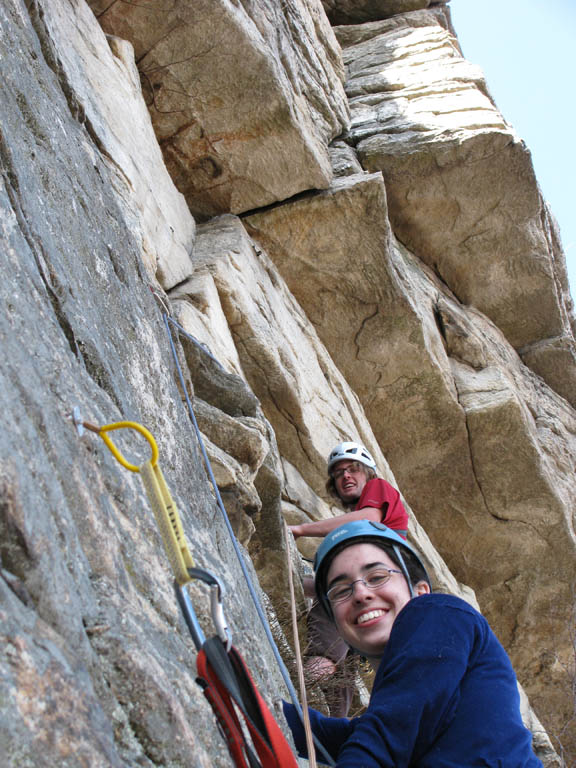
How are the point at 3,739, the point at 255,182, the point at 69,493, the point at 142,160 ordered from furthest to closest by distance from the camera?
the point at 255,182 < the point at 142,160 < the point at 69,493 < the point at 3,739

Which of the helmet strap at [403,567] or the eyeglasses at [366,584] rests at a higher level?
the eyeglasses at [366,584]

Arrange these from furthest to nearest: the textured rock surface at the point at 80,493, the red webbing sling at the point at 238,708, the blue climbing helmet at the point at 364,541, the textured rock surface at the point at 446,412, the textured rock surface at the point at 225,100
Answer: the textured rock surface at the point at 446,412 < the textured rock surface at the point at 225,100 < the blue climbing helmet at the point at 364,541 < the red webbing sling at the point at 238,708 < the textured rock surface at the point at 80,493

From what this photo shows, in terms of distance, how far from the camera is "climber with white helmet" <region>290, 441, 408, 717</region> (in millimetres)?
4129

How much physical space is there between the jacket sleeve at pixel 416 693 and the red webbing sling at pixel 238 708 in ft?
1.45

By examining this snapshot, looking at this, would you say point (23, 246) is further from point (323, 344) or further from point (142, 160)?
point (323, 344)

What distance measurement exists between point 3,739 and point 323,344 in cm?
782

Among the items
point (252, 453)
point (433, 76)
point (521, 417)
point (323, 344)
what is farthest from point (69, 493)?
point (433, 76)

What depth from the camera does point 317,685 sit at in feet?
13.0

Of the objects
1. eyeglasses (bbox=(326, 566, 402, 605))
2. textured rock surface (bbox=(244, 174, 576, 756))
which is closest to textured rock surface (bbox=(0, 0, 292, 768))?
eyeglasses (bbox=(326, 566, 402, 605))

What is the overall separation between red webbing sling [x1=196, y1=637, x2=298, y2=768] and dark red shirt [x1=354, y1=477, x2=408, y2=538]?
326 cm

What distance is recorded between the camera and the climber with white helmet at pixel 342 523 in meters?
4.13

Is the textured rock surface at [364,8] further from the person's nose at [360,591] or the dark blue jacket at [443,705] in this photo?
the dark blue jacket at [443,705]

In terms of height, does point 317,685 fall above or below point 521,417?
above

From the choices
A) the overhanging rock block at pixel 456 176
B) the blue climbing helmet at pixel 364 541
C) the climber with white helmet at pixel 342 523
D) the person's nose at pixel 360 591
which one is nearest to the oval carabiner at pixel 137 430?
the person's nose at pixel 360 591
